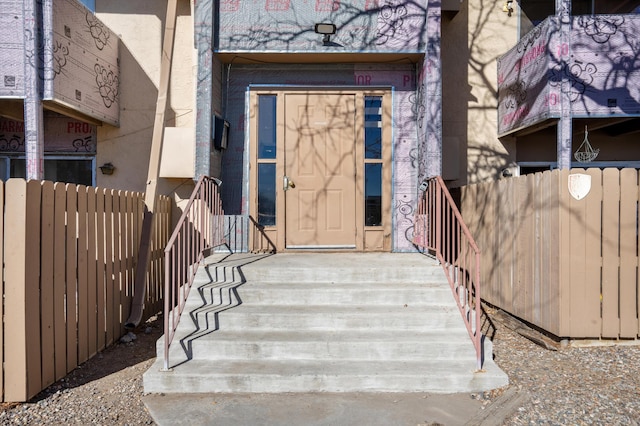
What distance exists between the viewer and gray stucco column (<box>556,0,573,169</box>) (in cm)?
596

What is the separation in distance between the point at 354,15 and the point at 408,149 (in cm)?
192

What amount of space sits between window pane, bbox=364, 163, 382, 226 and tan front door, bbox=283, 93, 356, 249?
19 cm

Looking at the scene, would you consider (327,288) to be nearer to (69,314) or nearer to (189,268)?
(189,268)

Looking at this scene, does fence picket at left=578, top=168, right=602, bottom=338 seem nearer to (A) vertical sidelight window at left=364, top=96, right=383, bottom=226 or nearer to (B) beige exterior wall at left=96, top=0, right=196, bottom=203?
(A) vertical sidelight window at left=364, top=96, right=383, bottom=226

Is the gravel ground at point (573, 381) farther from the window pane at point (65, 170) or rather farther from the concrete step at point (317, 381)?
the window pane at point (65, 170)

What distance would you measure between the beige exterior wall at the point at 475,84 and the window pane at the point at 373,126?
1.47 metres

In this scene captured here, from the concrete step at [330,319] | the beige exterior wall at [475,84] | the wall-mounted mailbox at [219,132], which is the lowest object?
the concrete step at [330,319]

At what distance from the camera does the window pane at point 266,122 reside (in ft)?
20.5

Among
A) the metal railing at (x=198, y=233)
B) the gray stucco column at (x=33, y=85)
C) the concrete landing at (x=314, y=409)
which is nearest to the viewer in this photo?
the concrete landing at (x=314, y=409)

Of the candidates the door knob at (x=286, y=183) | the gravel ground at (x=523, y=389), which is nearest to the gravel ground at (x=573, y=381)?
the gravel ground at (x=523, y=389)

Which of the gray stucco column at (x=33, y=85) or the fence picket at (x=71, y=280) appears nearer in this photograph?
the fence picket at (x=71, y=280)

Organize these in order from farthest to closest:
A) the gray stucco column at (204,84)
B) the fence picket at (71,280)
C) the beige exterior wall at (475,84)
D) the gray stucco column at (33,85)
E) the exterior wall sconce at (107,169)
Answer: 1. the beige exterior wall at (475,84)
2. the exterior wall sconce at (107,169)
3. the gray stucco column at (204,84)
4. the gray stucco column at (33,85)
5. the fence picket at (71,280)

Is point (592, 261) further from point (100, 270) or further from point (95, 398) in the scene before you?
point (100, 270)

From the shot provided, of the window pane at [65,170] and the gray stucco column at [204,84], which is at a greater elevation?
the gray stucco column at [204,84]
